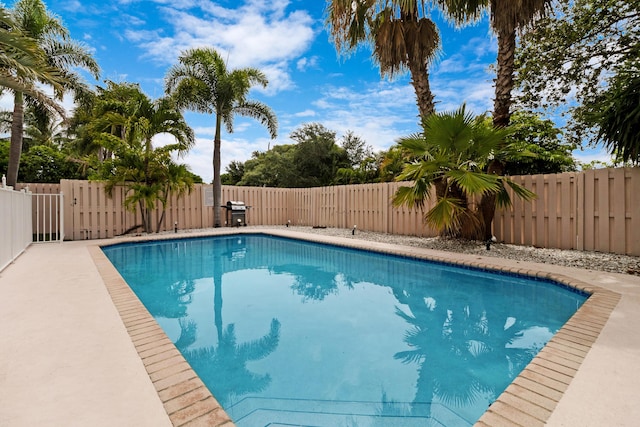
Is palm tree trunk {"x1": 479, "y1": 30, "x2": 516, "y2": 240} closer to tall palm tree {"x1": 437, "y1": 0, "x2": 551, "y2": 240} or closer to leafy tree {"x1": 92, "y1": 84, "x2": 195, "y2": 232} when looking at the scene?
tall palm tree {"x1": 437, "y1": 0, "x2": 551, "y2": 240}

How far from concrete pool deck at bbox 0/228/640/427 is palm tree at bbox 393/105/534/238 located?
266 cm

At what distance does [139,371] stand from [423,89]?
308 inches

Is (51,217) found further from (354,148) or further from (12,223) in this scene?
(354,148)

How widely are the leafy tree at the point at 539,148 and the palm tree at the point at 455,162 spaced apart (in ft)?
13.1

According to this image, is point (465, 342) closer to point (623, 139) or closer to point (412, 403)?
point (412, 403)

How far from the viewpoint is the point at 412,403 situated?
1996 millimetres

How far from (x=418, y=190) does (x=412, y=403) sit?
4853 millimetres

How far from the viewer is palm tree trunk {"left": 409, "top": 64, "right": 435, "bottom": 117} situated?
7470mm

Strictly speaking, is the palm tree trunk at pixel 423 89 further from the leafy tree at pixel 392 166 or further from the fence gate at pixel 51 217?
the fence gate at pixel 51 217

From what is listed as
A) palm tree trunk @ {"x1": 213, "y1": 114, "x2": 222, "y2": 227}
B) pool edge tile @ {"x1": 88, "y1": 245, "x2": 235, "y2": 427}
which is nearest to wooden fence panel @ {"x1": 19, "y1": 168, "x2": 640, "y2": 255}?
palm tree trunk @ {"x1": 213, "y1": 114, "x2": 222, "y2": 227}

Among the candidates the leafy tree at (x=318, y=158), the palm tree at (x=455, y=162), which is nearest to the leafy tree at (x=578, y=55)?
the palm tree at (x=455, y=162)

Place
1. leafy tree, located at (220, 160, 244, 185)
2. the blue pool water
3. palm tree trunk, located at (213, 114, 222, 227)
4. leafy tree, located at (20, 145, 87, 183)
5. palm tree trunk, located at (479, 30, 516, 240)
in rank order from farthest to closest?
leafy tree, located at (220, 160, 244, 185) → leafy tree, located at (20, 145, 87, 183) → palm tree trunk, located at (213, 114, 222, 227) → palm tree trunk, located at (479, 30, 516, 240) → the blue pool water

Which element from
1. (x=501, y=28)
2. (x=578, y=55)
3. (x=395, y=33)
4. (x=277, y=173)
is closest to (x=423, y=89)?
(x=395, y=33)

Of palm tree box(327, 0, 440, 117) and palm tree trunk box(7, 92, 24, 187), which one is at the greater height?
palm tree box(327, 0, 440, 117)
